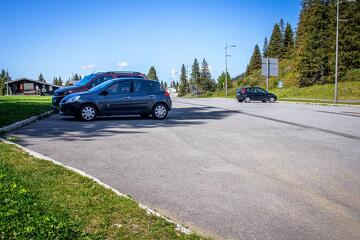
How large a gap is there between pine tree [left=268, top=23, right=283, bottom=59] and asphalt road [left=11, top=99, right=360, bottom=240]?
10735cm

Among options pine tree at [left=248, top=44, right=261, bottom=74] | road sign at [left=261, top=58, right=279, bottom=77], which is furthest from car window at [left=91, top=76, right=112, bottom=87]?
pine tree at [left=248, top=44, right=261, bottom=74]

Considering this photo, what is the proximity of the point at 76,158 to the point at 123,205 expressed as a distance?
317 cm

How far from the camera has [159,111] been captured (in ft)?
51.8

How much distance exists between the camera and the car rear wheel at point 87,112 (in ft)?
48.1

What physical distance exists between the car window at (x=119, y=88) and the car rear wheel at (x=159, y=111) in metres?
1.33

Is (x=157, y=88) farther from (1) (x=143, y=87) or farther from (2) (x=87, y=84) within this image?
(2) (x=87, y=84)

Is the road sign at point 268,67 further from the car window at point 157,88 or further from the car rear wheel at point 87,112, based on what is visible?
the car rear wheel at point 87,112

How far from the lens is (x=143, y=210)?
4297mm

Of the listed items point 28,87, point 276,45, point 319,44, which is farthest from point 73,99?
point 276,45

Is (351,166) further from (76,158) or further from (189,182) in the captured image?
(76,158)

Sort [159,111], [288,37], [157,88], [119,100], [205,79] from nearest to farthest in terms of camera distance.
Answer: [119,100] < [159,111] < [157,88] < [288,37] < [205,79]

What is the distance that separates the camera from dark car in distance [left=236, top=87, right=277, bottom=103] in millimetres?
39812

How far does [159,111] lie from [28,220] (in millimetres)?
11946

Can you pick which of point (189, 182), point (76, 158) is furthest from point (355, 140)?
point (76, 158)
